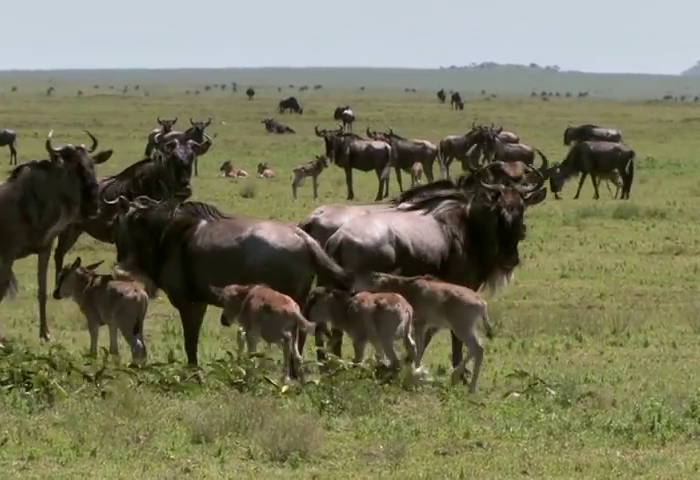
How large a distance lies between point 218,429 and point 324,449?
0.68 m

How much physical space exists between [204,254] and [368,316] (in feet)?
5.65

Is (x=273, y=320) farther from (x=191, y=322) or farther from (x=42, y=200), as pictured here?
(x=42, y=200)

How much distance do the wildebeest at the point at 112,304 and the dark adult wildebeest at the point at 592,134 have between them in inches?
1113

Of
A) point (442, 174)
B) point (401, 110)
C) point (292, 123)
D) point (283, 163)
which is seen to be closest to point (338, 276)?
point (442, 174)

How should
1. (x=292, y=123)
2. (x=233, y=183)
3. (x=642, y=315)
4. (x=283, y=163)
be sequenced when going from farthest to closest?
1. (x=292, y=123)
2. (x=283, y=163)
3. (x=233, y=183)
4. (x=642, y=315)

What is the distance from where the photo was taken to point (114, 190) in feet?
51.9

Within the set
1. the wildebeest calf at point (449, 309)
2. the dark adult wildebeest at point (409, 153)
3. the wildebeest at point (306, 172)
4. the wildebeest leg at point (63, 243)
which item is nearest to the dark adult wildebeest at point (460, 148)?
the dark adult wildebeest at point (409, 153)

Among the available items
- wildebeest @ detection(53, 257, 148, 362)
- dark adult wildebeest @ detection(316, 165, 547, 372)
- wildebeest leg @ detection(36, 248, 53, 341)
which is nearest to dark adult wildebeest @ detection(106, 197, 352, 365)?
wildebeest @ detection(53, 257, 148, 362)

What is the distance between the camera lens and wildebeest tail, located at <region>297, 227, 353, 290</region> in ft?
37.5

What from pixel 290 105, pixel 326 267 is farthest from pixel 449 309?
pixel 290 105

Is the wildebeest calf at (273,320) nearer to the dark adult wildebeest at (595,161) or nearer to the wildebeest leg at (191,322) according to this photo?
the wildebeest leg at (191,322)

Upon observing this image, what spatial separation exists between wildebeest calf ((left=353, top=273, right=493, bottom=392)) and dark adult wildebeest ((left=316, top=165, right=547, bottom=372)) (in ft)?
2.98

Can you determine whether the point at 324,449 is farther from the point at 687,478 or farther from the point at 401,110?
the point at 401,110

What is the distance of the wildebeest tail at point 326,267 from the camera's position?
1142cm
